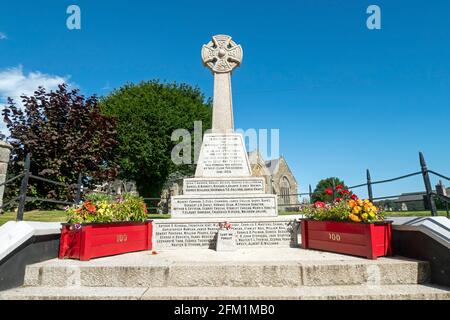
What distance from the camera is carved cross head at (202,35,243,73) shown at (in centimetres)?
870

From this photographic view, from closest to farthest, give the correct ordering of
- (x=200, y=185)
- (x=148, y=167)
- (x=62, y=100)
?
(x=200, y=185) < (x=62, y=100) < (x=148, y=167)

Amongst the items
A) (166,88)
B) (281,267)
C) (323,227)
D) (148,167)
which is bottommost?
(281,267)

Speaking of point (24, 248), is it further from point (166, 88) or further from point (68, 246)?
point (166, 88)

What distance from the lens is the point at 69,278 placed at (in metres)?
3.46

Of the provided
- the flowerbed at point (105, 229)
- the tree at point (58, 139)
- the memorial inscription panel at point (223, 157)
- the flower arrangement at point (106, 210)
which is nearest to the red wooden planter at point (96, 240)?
the flowerbed at point (105, 229)

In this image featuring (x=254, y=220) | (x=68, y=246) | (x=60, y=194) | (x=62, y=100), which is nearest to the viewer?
(x=68, y=246)

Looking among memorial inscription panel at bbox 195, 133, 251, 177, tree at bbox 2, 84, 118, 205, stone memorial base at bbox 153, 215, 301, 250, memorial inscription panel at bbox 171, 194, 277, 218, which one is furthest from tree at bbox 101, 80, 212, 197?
stone memorial base at bbox 153, 215, 301, 250

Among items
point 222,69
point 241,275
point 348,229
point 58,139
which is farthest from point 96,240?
point 58,139

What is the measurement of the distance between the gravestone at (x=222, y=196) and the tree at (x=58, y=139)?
8.73 meters

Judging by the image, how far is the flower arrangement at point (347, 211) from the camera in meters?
4.12

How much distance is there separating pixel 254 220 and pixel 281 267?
2343mm

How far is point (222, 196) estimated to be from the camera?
664 centimetres
